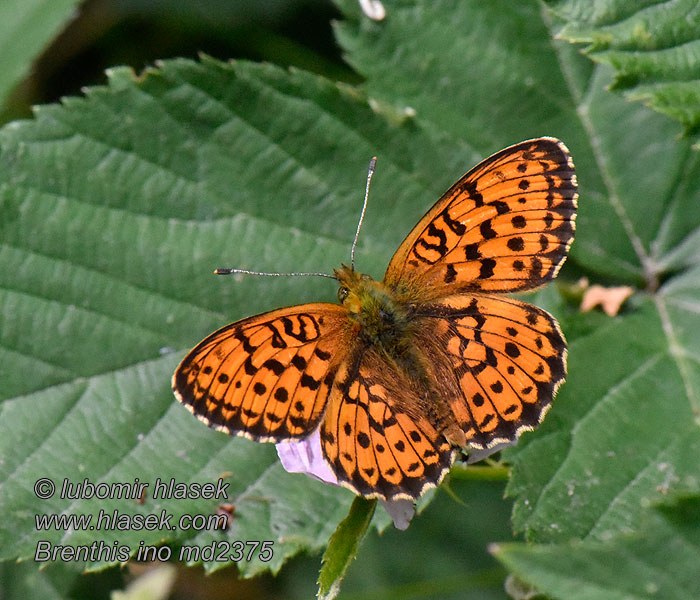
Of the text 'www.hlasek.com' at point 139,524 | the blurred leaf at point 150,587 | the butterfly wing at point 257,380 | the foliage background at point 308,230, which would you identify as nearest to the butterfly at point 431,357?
the butterfly wing at point 257,380

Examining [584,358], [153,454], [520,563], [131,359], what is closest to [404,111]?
[584,358]

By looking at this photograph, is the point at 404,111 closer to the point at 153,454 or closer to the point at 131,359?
the point at 131,359

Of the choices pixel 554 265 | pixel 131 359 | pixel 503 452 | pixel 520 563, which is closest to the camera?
pixel 520 563

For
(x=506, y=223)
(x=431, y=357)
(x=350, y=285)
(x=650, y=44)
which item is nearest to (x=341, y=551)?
(x=431, y=357)

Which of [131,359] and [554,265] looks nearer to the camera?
[554,265]

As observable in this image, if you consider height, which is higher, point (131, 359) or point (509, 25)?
point (509, 25)

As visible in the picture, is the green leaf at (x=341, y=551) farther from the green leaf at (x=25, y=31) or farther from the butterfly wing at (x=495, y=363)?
the green leaf at (x=25, y=31)

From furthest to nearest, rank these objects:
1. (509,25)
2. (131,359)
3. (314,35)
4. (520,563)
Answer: (314,35) < (509,25) < (131,359) < (520,563)
